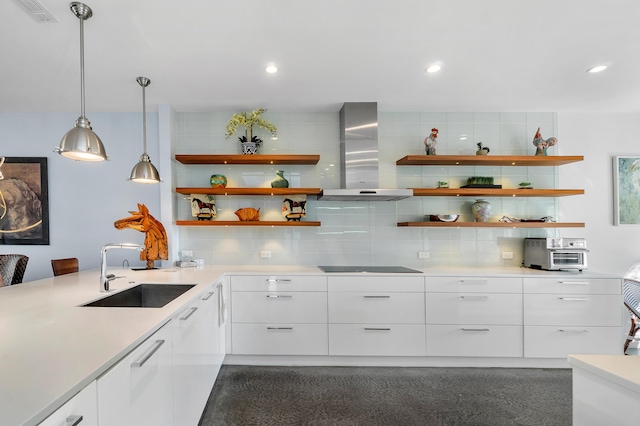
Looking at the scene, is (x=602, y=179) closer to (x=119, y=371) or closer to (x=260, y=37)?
(x=260, y=37)

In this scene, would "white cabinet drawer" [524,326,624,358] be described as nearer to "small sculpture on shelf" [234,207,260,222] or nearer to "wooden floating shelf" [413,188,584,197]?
"wooden floating shelf" [413,188,584,197]

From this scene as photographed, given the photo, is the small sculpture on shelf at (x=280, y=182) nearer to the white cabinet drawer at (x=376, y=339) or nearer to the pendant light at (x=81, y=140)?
the white cabinet drawer at (x=376, y=339)

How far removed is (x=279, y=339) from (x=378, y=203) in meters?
1.74

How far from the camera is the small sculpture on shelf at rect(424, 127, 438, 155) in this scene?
10.5 ft

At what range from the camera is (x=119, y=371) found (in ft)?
3.27

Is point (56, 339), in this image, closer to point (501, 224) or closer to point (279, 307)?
point (279, 307)

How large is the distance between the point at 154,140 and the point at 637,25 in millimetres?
4090

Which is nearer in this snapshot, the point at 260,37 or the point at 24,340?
the point at 24,340

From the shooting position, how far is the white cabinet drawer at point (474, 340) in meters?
2.77

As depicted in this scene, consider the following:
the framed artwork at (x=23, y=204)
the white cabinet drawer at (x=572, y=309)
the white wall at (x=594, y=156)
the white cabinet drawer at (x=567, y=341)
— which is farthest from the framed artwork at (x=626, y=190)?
the framed artwork at (x=23, y=204)

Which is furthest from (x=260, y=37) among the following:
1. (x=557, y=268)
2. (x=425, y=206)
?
(x=557, y=268)

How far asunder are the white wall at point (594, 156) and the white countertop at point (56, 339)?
3956mm

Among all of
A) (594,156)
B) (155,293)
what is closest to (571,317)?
(594,156)

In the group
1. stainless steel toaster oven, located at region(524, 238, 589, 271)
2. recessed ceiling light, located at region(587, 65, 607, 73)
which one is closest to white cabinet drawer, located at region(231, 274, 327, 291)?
stainless steel toaster oven, located at region(524, 238, 589, 271)
